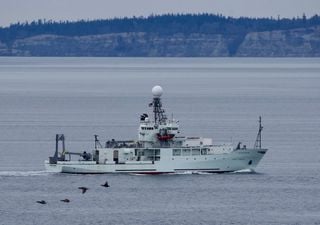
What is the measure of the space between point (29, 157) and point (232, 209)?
125ft

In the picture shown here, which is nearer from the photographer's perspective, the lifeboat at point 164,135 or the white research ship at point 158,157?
the white research ship at point 158,157

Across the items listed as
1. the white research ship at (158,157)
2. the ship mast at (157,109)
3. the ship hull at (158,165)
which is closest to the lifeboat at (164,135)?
the white research ship at (158,157)

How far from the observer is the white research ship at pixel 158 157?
11125 cm

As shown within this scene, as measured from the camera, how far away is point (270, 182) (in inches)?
4232

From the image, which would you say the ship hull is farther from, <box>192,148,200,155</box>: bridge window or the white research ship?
<box>192,148,200,155</box>: bridge window

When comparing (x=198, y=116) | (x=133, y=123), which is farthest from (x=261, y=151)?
(x=198, y=116)

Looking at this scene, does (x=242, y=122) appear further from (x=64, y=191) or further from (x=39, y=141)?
(x=64, y=191)

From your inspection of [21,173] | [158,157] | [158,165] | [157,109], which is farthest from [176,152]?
[21,173]

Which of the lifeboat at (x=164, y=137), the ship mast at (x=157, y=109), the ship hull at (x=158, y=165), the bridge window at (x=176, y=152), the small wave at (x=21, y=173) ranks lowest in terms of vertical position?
the small wave at (x=21, y=173)

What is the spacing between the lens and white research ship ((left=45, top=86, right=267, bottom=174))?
365 feet

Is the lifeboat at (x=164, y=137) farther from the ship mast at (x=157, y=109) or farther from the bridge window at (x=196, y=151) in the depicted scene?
the bridge window at (x=196, y=151)

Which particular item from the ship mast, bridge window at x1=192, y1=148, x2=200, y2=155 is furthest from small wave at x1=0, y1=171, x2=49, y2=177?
bridge window at x1=192, y1=148, x2=200, y2=155

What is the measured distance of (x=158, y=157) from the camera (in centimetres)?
11175

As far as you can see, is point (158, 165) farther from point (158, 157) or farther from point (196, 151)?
point (196, 151)
